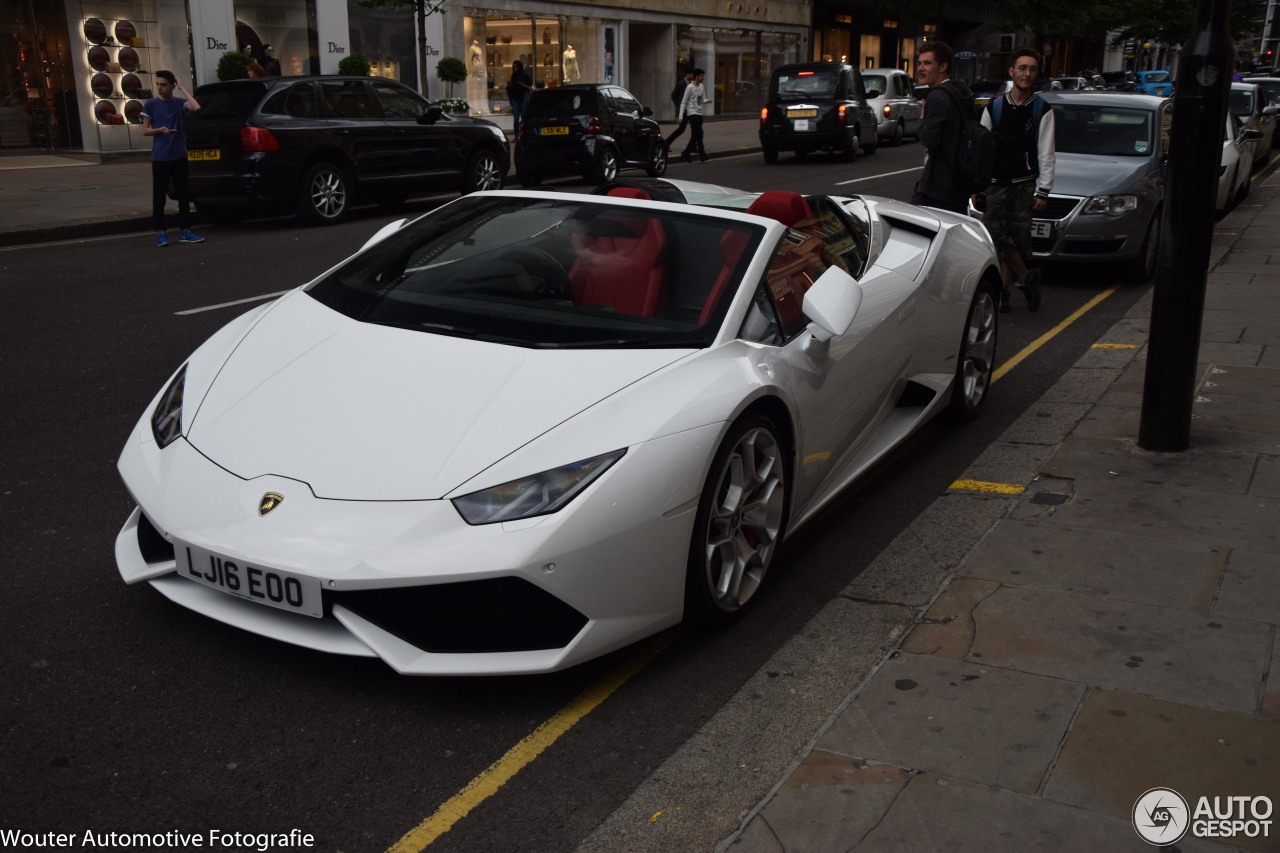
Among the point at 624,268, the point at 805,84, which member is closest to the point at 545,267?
the point at 624,268

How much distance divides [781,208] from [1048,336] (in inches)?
165

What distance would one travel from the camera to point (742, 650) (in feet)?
12.6

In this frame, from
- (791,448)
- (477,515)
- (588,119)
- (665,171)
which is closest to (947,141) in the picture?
(791,448)

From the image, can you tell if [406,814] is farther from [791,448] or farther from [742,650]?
[791,448]

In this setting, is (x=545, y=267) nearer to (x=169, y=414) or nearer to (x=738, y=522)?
(x=738, y=522)

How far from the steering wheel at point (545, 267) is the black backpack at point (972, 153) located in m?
4.52

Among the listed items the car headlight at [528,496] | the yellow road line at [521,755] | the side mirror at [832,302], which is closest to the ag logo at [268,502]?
the car headlight at [528,496]

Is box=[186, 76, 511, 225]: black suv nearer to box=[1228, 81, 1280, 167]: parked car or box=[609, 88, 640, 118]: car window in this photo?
box=[609, 88, 640, 118]: car window

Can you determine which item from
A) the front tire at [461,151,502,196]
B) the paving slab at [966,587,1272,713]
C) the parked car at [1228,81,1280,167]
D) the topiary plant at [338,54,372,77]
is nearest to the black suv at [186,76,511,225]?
the front tire at [461,151,502,196]

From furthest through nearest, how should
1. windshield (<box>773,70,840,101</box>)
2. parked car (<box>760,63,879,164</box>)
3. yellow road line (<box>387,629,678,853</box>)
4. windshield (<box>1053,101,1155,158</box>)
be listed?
windshield (<box>773,70,840,101</box>) < parked car (<box>760,63,879,164</box>) < windshield (<box>1053,101,1155,158</box>) < yellow road line (<box>387,629,678,853</box>)

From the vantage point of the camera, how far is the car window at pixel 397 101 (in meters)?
15.2

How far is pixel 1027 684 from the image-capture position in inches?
137

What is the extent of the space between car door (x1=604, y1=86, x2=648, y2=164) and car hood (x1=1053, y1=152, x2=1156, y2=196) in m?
9.68

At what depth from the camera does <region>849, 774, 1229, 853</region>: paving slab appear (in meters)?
2.74
